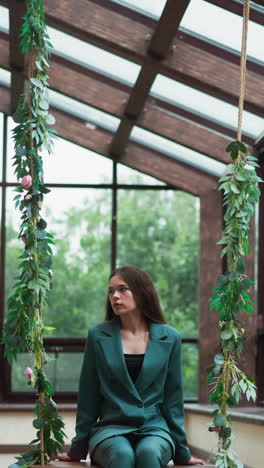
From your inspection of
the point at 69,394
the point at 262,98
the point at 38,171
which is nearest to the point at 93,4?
the point at 262,98

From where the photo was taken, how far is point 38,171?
3.69 metres

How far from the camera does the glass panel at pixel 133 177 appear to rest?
9914mm

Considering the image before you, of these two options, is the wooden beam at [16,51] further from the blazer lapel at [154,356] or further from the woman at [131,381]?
the blazer lapel at [154,356]

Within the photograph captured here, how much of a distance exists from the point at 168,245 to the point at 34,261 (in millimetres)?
6189

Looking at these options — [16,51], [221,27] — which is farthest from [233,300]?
[16,51]

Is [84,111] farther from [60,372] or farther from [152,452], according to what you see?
[152,452]

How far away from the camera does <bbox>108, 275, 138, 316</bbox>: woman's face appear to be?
12.1ft

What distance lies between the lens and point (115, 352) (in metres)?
3.66

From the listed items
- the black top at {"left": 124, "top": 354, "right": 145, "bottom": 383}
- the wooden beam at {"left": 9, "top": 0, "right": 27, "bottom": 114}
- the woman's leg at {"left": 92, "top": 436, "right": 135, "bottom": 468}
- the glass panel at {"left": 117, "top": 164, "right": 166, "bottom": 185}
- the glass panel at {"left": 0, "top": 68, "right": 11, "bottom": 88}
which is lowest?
the woman's leg at {"left": 92, "top": 436, "right": 135, "bottom": 468}

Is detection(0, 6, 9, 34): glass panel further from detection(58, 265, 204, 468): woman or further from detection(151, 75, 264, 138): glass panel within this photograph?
detection(58, 265, 204, 468): woman

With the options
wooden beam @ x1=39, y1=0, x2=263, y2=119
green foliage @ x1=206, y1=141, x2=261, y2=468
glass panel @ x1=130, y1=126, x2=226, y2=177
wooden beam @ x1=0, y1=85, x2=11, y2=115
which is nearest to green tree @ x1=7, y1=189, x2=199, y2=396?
glass panel @ x1=130, y1=126, x2=226, y2=177

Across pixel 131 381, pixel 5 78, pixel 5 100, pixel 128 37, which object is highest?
pixel 5 78

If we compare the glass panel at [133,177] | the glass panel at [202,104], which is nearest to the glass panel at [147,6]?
the glass panel at [202,104]

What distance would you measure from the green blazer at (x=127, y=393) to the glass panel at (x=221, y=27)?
2742mm
